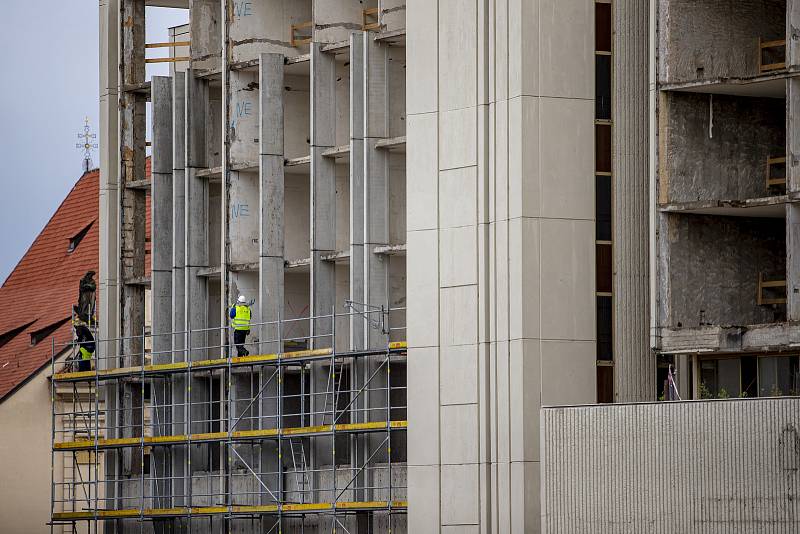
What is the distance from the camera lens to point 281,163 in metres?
46.1

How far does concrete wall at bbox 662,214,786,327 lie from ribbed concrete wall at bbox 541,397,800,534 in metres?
3.48

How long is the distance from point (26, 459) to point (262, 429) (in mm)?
19758

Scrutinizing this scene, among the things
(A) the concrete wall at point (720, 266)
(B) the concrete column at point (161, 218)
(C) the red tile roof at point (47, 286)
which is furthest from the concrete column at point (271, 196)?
(C) the red tile roof at point (47, 286)

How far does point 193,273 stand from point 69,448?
6.13 meters

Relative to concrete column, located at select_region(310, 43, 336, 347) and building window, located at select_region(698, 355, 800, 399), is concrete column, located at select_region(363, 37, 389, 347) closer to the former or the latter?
concrete column, located at select_region(310, 43, 336, 347)

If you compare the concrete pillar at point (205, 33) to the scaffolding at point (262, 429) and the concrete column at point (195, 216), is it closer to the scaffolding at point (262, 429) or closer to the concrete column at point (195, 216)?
the concrete column at point (195, 216)

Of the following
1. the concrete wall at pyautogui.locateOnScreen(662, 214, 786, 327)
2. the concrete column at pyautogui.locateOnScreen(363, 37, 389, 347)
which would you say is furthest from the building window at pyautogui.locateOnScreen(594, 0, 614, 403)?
the concrete column at pyautogui.locateOnScreen(363, 37, 389, 347)

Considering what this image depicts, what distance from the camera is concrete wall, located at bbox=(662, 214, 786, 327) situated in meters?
36.2

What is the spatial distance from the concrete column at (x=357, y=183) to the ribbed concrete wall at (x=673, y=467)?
947 cm

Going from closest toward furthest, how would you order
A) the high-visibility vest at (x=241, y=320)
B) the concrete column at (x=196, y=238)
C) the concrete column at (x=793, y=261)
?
the concrete column at (x=793, y=261)
the high-visibility vest at (x=241, y=320)
the concrete column at (x=196, y=238)

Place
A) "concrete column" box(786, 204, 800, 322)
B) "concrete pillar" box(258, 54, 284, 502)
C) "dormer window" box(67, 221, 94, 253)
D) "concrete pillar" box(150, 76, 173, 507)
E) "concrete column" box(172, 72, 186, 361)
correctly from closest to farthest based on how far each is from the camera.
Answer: "concrete column" box(786, 204, 800, 322)
"concrete pillar" box(258, 54, 284, 502)
"concrete column" box(172, 72, 186, 361)
"concrete pillar" box(150, 76, 173, 507)
"dormer window" box(67, 221, 94, 253)

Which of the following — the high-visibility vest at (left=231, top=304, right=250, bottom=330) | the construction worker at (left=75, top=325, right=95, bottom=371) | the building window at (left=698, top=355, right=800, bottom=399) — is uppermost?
the high-visibility vest at (left=231, top=304, right=250, bottom=330)

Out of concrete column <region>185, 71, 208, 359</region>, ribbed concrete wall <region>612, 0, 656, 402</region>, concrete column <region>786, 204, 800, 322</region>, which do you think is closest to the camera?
concrete column <region>786, 204, 800, 322</region>

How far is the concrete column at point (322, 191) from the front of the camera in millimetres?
44625
